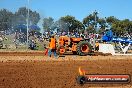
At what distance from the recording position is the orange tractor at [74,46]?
25.7 metres

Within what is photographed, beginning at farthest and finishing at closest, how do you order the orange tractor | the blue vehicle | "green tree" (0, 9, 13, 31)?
"green tree" (0, 9, 13, 31) < the blue vehicle < the orange tractor

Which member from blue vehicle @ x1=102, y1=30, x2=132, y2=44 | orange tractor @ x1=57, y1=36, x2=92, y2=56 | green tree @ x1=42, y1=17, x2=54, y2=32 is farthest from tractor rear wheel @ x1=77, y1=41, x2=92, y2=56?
green tree @ x1=42, y1=17, x2=54, y2=32

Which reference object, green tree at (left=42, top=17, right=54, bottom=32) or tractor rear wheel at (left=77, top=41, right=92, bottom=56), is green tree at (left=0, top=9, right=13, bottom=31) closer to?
green tree at (left=42, top=17, right=54, bottom=32)

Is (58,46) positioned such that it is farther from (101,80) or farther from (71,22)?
(71,22)

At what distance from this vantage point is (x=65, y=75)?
14242 mm

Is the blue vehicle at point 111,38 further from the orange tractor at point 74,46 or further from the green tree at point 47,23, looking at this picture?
the green tree at point 47,23

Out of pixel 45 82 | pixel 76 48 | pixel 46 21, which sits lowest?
pixel 45 82

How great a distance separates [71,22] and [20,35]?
921 inches

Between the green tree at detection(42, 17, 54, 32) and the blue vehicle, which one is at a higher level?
the green tree at detection(42, 17, 54, 32)

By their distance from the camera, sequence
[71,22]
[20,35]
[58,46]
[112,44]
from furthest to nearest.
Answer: [71,22] < [20,35] < [112,44] < [58,46]

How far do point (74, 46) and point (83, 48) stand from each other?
0.70 m

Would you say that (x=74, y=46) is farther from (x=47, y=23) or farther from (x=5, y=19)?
(x=5, y=19)

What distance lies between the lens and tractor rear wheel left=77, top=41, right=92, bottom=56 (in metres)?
25.7

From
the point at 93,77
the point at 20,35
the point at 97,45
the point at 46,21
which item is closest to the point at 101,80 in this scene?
the point at 93,77
